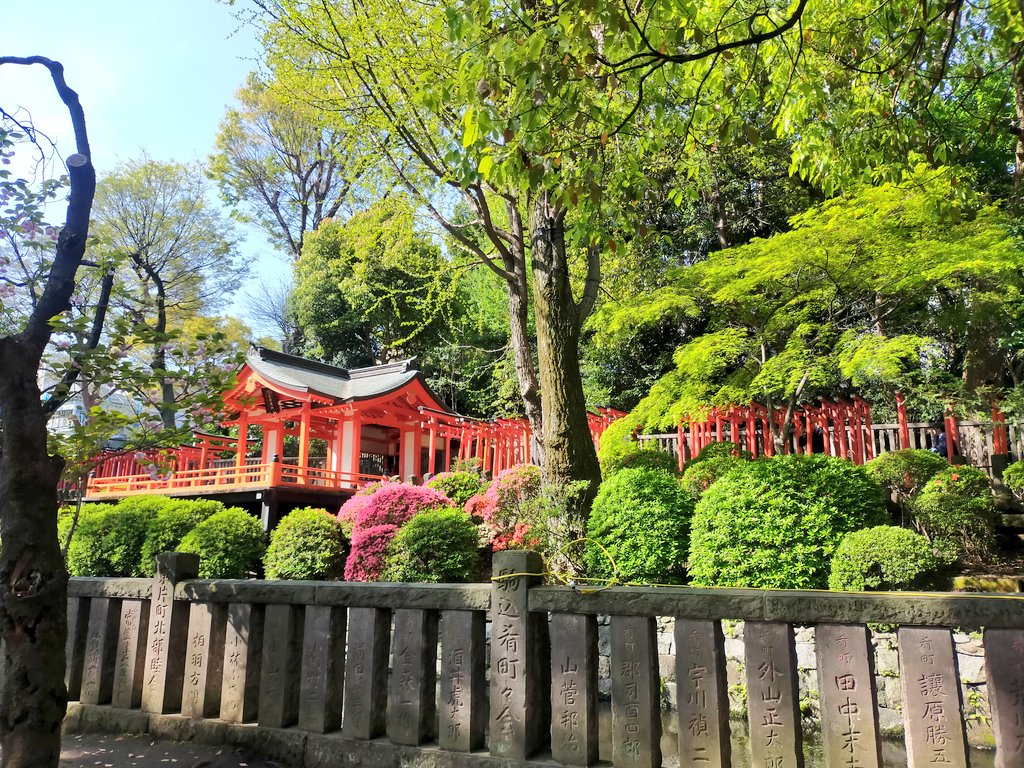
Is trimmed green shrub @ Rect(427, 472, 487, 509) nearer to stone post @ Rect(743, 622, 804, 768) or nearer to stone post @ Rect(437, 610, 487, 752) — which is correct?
stone post @ Rect(437, 610, 487, 752)

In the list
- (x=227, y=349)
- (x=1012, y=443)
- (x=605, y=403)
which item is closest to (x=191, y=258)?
(x=605, y=403)

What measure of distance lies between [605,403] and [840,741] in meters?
14.8

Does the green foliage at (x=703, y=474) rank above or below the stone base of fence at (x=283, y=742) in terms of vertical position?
above

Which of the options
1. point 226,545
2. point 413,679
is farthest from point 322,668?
point 226,545

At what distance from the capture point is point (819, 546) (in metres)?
5.78

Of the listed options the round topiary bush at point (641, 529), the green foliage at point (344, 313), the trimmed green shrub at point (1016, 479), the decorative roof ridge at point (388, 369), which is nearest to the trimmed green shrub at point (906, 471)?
the trimmed green shrub at point (1016, 479)

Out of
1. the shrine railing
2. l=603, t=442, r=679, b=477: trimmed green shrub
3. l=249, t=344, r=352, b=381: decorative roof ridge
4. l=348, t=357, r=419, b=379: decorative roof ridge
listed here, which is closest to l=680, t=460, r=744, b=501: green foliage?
l=603, t=442, r=679, b=477: trimmed green shrub

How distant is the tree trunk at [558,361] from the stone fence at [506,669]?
3.84m

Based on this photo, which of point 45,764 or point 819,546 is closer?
point 45,764

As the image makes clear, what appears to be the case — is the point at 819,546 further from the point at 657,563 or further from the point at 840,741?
the point at 840,741

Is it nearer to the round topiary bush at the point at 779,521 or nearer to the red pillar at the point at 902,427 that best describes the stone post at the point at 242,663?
the round topiary bush at the point at 779,521

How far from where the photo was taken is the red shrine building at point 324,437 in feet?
43.7

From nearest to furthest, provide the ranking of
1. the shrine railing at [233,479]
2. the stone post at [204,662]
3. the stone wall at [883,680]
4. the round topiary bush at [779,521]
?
the stone post at [204,662] < the stone wall at [883,680] < the round topiary bush at [779,521] < the shrine railing at [233,479]

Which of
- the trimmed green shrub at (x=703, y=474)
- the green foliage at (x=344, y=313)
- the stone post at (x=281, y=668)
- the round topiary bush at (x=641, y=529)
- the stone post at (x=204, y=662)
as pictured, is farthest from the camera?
the green foliage at (x=344, y=313)
